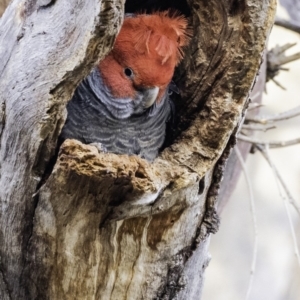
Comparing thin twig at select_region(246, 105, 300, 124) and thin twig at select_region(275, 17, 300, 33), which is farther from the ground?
thin twig at select_region(275, 17, 300, 33)

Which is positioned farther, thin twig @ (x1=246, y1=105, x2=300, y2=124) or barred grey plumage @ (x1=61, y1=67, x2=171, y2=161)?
thin twig @ (x1=246, y1=105, x2=300, y2=124)

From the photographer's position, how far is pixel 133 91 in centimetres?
119

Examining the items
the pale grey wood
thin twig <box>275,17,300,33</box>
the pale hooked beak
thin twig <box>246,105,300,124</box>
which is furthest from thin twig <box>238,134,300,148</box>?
the pale grey wood

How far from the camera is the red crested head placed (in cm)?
111

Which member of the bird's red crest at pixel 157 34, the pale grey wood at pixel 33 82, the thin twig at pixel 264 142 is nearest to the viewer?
the pale grey wood at pixel 33 82

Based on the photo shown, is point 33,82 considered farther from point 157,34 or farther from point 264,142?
point 264,142

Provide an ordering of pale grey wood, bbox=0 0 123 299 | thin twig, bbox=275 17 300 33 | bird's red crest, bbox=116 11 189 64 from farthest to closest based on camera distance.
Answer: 1. thin twig, bbox=275 17 300 33
2. bird's red crest, bbox=116 11 189 64
3. pale grey wood, bbox=0 0 123 299

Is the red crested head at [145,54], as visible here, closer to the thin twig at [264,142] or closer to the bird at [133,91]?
the bird at [133,91]

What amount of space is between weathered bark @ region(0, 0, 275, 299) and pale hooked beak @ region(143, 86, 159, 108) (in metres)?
0.09

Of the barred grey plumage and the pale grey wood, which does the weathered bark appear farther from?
the barred grey plumage

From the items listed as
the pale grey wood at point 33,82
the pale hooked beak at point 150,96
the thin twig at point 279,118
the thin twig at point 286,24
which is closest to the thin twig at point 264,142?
the thin twig at point 279,118

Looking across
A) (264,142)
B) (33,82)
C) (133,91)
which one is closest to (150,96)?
(133,91)

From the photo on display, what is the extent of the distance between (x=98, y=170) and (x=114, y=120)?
42cm

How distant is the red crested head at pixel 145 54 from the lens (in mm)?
1111
